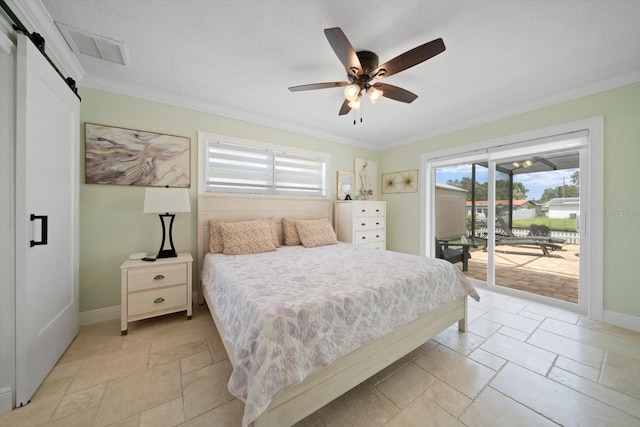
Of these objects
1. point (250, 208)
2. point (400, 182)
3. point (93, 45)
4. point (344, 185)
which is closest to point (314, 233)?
point (250, 208)

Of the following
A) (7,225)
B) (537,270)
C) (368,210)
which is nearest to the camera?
(7,225)

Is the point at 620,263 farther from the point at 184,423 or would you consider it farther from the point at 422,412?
the point at 184,423

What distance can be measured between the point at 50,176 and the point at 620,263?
5.16 m

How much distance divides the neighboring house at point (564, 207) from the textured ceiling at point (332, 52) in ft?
3.95

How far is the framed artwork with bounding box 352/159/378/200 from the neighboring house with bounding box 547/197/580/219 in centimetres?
259

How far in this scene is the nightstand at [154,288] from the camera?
6.96ft

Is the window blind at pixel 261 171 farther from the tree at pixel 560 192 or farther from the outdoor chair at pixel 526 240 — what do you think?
the tree at pixel 560 192

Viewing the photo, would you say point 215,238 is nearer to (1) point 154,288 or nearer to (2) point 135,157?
(1) point 154,288

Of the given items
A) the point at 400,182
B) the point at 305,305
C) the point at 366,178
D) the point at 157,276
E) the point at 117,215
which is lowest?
the point at 157,276

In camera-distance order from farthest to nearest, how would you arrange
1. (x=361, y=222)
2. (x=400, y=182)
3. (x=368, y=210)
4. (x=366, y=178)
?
(x=366, y=178), (x=400, y=182), (x=368, y=210), (x=361, y=222)

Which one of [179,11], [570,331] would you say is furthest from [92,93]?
[570,331]

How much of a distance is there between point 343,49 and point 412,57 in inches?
19.5

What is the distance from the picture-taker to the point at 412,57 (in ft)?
5.24

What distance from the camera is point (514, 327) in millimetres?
2303
